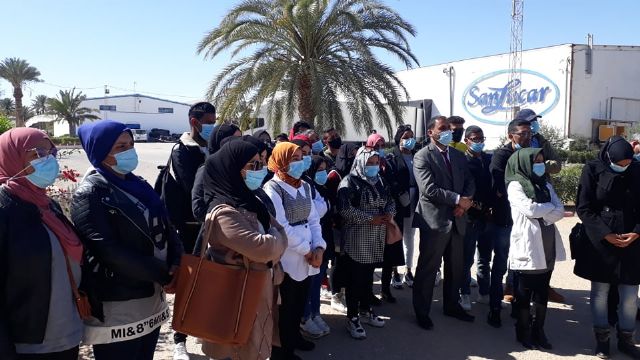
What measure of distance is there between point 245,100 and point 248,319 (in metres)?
9.93

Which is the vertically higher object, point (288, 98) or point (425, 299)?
point (288, 98)

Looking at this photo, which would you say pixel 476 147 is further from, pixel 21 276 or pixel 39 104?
pixel 39 104

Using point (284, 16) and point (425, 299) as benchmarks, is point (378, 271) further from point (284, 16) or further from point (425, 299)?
point (284, 16)

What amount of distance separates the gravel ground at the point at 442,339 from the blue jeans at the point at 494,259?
26cm

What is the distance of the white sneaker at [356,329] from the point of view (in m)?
4.38

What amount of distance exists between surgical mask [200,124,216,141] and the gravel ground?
1.79 metres

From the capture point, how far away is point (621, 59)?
24500 mm

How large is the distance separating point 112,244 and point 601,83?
2688 centimetres

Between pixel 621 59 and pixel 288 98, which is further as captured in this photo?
pixel 621 59

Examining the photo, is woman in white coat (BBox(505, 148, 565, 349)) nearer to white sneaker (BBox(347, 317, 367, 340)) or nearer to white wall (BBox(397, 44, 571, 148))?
white sneaker (BBox(347, 317, 367, 340))

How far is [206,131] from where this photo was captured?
4035 mm

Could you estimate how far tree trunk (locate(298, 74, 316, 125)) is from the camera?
11.9 meters

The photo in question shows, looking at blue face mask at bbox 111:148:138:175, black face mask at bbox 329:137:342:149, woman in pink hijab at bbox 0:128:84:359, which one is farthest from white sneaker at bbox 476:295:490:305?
woman in pink hijab at bbox 0:128:84:359

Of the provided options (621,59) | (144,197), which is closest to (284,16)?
(144,197)
